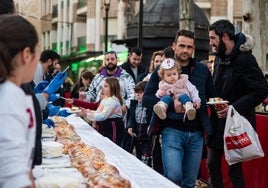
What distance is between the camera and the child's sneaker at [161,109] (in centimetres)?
565

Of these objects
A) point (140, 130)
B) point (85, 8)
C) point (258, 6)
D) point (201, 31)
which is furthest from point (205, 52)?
point (85, 8)

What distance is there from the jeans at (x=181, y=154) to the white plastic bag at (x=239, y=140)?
0.29 metres

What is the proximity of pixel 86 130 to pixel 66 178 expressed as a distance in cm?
396

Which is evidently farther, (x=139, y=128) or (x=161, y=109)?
(x=139, y=128)

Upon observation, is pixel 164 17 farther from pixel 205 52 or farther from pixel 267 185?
pixel 267 185

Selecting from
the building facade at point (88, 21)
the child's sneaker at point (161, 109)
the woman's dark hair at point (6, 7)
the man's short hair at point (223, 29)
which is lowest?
the child's sneaker at point (161, 109)

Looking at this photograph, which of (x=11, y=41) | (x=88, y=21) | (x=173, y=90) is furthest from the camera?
(x=88, y=21)

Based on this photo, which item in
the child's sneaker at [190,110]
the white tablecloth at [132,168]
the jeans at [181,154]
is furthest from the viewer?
the jeans at [181,154]

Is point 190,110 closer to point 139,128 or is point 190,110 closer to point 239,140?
point 239,140

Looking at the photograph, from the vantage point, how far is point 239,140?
6047mm

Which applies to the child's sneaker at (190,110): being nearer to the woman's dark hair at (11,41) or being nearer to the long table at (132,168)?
the long table at (132,168)

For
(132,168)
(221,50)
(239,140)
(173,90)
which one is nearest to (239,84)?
(221,50)

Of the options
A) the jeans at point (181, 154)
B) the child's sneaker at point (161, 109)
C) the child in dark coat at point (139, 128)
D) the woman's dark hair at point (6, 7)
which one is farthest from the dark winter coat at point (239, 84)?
the woman's dark hair at point (6, 7)

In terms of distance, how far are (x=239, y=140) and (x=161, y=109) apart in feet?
3.10
